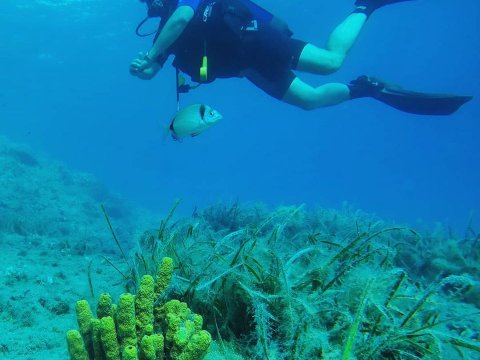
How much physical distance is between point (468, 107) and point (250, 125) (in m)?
54.6

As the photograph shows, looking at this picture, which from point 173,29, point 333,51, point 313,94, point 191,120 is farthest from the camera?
point 313,94

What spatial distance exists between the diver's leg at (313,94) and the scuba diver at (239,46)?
0.7 inches

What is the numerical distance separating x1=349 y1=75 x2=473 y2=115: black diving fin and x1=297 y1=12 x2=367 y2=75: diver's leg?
87 cm

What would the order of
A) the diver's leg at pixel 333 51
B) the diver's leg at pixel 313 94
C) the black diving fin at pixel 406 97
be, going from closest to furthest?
the diver's leg at pixel 333 51
the diver's leg at pixel 313 94
the black diving fin at pixel 406 97

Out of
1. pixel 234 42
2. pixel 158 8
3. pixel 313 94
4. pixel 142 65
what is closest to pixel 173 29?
pixel 142 65

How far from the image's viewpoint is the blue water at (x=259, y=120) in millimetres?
43625

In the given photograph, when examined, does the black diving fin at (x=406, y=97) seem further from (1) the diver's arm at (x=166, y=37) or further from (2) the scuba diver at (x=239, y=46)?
(1) the diver's arm at (x=166, y=37)

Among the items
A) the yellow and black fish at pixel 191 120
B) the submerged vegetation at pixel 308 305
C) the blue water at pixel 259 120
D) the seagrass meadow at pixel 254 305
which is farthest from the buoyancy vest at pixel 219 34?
the submerged vegetation at pixel 308 305

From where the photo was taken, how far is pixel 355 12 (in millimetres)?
6852

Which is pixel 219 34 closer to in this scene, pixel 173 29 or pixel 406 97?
pixel 173 29

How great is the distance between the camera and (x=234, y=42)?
5734mm

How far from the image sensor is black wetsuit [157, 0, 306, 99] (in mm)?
5648

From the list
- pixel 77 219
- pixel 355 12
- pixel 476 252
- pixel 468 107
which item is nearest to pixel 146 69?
pixel 355 12

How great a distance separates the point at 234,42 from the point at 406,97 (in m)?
3.62
